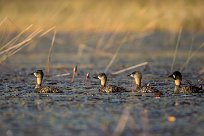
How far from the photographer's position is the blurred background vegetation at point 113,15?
20891 millimetres

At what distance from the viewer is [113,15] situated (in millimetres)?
Result: 22891

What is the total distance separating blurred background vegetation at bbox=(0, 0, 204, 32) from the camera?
20.9m

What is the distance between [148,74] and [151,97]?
3.54 metres

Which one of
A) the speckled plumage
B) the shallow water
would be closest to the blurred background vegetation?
the shallow water

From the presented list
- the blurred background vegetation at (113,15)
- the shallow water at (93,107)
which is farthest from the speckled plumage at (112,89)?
the blurred background vegetation at (113,15)

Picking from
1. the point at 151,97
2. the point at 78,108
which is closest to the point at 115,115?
the point at 78,108

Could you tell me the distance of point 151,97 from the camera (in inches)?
382

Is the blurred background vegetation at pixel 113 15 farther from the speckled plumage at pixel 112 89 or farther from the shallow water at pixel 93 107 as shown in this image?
the speckled plumage at pixel 112 89

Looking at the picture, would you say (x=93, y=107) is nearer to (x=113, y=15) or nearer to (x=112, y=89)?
(x=112, y=89)

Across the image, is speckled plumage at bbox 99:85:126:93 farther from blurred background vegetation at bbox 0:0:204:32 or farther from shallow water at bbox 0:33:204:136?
blurred background vegetation at bbox 0:0:204:32

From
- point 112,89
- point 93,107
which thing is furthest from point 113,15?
point 93,107

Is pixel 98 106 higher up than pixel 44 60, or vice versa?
pixel 44 60

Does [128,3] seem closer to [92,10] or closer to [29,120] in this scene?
[92,10]

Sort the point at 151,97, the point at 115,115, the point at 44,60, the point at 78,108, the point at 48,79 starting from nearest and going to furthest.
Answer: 1. the point at 115,115
2. the point at 78,108
3. the point at 151,97
4. the point at 48,79
5. the point at 44,60
